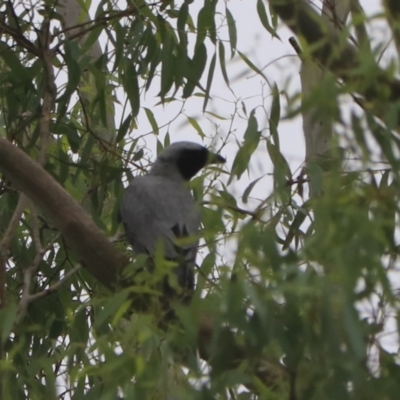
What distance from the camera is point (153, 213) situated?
2.65 metres

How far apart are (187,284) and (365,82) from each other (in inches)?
29.8

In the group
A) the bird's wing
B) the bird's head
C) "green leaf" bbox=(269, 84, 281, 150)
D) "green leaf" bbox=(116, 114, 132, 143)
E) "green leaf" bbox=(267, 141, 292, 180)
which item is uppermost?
the bird's head

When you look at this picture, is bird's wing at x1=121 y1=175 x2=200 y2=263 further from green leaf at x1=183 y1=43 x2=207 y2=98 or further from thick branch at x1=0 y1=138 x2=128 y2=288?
thick branch at x1=0 y1=138 x2=128 y2=288

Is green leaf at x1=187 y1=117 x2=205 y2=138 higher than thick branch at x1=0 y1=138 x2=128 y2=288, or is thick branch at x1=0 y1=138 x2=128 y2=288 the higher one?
green leaf at x1=187 y1=117 x2=205 y2=138

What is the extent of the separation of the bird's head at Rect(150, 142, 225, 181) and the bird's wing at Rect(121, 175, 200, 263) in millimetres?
148

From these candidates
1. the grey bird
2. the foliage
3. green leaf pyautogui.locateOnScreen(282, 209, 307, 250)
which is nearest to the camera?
the foliage

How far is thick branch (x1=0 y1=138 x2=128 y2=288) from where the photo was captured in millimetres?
1902

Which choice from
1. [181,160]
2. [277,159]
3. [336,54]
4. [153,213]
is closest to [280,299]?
[336,54]

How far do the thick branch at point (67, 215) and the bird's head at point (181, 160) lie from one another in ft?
3.08

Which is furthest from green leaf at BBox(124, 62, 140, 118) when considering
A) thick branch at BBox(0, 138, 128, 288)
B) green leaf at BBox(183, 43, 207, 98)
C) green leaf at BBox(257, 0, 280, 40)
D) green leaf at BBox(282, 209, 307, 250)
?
green leaf at BBox(282, 209, 307, 250)

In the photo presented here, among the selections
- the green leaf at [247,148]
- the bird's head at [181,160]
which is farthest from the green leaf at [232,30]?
the bird's head at [181,160]

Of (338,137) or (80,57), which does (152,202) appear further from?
(338,137)

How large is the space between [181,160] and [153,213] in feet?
1.28

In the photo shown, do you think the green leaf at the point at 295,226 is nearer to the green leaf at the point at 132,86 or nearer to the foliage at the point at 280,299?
the foliage at the point at 280,299
